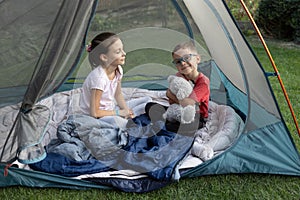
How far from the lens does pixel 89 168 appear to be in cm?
242

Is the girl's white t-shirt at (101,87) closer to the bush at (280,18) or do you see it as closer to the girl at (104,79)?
the girl at (104,79)

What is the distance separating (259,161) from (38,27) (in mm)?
1490

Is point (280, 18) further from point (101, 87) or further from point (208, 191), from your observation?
point (208, 191)

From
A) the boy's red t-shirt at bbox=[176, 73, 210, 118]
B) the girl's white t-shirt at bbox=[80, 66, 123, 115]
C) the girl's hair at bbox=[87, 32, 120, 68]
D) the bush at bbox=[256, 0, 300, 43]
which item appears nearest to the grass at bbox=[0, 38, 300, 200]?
the boy's red t-shirt at bbox=[176, 73, 210, 118]

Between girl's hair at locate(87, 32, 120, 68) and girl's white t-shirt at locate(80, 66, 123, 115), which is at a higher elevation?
girl's hair at locate(87, 32, 120, 68)

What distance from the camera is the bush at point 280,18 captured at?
6055 millimetres

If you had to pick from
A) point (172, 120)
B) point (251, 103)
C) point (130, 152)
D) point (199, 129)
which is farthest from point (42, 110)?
point (251, 103)

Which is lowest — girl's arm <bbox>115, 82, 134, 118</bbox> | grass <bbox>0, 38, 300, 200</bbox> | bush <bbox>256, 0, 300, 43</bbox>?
bush <bbox>256, 0, 300, 43</bbox>

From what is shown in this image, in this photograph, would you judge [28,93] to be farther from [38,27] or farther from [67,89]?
[67,89]

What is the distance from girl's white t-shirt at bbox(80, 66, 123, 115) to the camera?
274 cm

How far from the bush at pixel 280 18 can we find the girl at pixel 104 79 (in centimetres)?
398

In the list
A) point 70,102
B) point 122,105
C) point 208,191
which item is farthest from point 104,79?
point 208,191

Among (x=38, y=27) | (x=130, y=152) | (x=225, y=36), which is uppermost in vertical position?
(x=38, y=27)

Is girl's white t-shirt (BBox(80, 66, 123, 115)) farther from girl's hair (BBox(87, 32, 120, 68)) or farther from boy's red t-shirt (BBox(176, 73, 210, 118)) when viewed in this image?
boy's red t-shirt (BBox(176, 73, 210, 118))
